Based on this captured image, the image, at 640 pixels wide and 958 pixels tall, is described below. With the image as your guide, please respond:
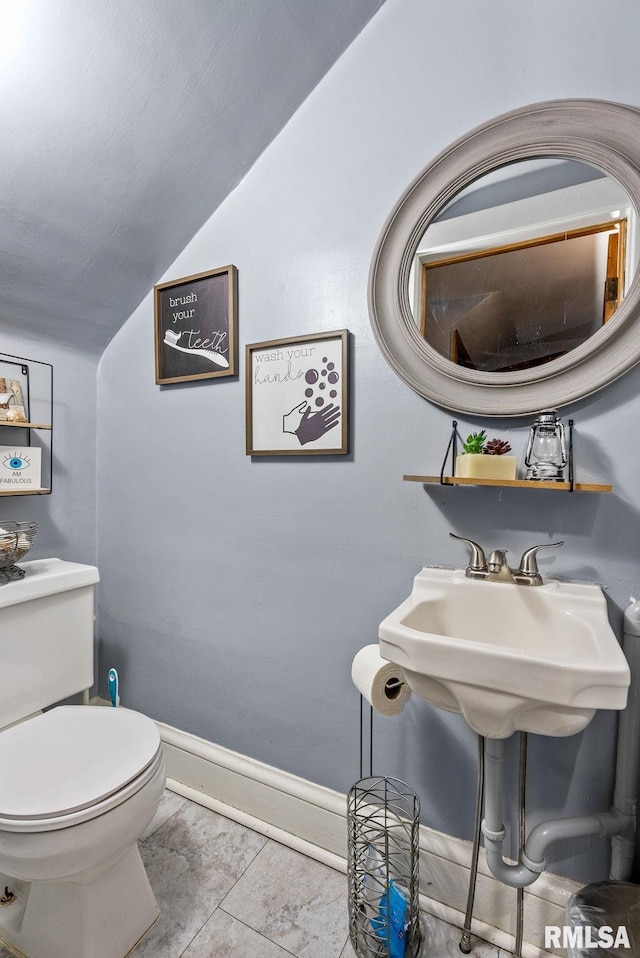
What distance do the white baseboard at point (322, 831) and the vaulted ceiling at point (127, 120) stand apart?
1.68 metres

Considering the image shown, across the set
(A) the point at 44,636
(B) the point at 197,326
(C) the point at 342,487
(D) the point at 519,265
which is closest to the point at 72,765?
(A) the point at 44,636

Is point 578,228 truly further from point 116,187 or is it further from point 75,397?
point 75,397

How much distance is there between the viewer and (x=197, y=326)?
5.10 ft

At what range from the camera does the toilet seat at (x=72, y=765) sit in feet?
2.98

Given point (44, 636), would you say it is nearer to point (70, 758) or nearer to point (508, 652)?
point (70, 758)

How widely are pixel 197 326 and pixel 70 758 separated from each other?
130cm

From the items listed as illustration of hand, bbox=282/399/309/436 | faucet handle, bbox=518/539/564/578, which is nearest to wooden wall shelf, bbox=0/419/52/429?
illustration of hand, bbox=282/399/309/436

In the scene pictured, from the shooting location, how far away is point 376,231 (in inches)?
49.3

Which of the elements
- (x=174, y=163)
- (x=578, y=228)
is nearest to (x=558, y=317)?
(x=578, y=228)

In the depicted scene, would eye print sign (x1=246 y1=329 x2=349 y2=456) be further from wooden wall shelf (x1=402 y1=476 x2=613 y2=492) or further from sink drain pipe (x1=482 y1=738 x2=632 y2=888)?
sink drain pipe (x1=482 y1=738 x2=632 y2=888)

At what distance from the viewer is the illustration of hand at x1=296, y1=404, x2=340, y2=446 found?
51.7 inches

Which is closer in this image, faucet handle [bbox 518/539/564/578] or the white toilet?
the white toilet

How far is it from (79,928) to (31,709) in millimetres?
587

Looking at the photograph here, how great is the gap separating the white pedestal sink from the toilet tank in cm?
110
